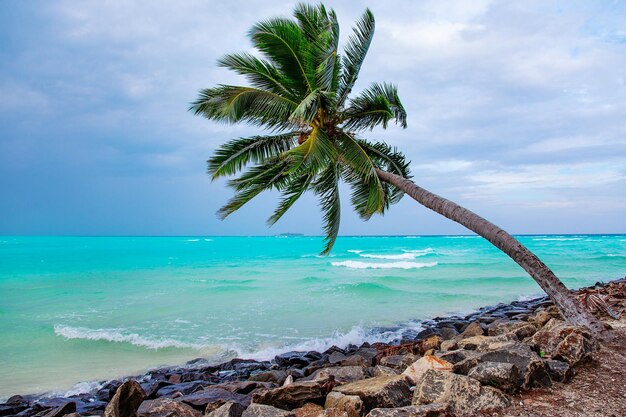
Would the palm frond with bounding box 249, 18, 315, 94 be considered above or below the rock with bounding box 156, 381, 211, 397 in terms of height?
above

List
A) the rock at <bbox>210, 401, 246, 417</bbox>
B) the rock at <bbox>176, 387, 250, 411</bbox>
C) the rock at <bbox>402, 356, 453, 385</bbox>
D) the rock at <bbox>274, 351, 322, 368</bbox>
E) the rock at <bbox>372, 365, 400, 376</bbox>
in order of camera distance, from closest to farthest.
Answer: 1. the rock at <bbox>210, 401, 246, 417</bbox>
2. the rock at <bbox>402, 356, 453, 385</bbox>
3. the rock at <bbox>176, 387, 250, 411</bbox>
4. the rock at <bbox>372, 365, 400, 376</bbox>
5. the rock at <bbox>274, 351, 322, 368</bbox>

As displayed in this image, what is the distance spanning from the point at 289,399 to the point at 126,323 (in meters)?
12.5

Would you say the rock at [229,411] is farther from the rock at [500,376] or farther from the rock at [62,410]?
the rock at [62,410]

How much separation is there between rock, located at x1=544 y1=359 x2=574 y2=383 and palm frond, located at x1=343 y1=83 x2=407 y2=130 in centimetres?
692

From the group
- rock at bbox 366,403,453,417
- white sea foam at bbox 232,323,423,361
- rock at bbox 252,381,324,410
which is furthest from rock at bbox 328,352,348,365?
rock at bbox 366,403,453,417

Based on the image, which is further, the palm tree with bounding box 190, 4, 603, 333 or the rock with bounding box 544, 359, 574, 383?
the palm tree with bounding box 190, 4, 603, 333

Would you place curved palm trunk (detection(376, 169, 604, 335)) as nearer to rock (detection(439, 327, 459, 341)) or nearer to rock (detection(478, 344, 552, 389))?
rock (detection(478, 344, 552, 389))

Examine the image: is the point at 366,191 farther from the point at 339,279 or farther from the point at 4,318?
the point at 339,279

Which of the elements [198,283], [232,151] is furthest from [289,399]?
[198,283]

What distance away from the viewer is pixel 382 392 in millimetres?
4547

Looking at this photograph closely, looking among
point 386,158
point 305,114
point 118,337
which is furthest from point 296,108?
point 118,337

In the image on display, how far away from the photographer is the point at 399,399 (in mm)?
4609

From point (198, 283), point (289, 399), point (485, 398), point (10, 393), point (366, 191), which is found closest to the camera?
point (485, 398)

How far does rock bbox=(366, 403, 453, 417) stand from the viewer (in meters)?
3.85
